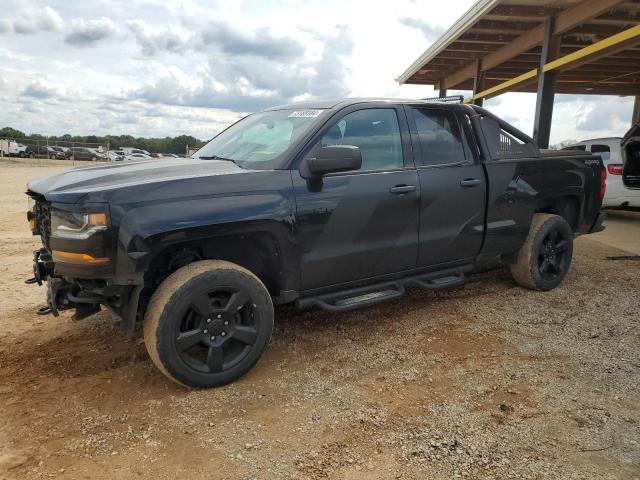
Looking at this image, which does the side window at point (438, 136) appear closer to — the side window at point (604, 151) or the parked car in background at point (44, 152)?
the side window at point (604, 151)

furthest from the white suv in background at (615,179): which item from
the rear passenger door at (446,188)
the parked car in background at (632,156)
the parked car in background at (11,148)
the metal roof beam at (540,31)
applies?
the parked car in background at (11,148)

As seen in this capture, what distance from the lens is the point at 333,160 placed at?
128 inches

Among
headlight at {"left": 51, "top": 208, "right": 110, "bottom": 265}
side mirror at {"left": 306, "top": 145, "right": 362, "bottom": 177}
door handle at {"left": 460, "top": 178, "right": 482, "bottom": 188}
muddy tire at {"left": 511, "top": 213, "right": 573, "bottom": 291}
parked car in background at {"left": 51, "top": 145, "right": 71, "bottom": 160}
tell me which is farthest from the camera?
parked car in background at {"left": 51, "top": 145, "right": 71, "bottom": 160}

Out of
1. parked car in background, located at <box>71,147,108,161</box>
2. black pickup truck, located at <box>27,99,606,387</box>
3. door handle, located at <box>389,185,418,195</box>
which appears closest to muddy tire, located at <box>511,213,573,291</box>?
black pickup truck, located at <box>27,99,606,387</box>

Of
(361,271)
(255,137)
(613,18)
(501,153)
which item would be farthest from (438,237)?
(613,18)

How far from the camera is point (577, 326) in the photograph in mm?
4238

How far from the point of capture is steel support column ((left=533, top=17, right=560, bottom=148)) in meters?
11.1

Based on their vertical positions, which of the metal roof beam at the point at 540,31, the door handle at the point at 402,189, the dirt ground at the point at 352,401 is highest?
the metal roof beam at the point at 540,31

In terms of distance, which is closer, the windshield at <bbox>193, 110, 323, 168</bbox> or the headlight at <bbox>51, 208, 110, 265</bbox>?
the headlight at <bbox>51, 208, 110, 265</bbox>

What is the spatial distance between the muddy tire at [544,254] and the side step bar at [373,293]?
0.95 m

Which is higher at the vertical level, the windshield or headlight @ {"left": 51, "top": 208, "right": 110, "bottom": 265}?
the windshield

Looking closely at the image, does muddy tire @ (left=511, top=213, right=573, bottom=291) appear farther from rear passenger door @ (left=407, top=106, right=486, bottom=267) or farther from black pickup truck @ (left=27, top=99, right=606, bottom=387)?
rear passenger door @ (left=407, top=106, right=486, bottom=267)

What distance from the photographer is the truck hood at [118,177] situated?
9.30ft

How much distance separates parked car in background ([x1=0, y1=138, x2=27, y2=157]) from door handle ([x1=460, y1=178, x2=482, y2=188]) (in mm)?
41462
